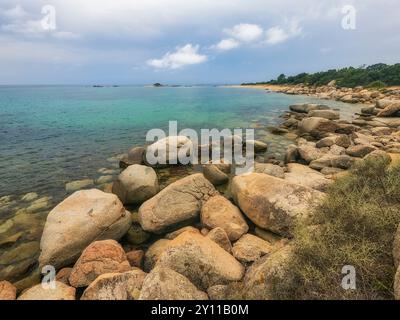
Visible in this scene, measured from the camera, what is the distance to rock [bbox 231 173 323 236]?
Result: 642 cm

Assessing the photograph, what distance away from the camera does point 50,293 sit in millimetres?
4816

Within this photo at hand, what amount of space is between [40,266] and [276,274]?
5267mm

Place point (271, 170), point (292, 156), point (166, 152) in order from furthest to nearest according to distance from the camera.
A: point (292, 156) → point (166, 152) → point (271, 170)

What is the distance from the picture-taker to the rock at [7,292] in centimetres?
496

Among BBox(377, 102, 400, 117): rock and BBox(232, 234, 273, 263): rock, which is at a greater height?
BBox(377, 102, 400, 117): rock

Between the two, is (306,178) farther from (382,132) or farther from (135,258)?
(382,132)

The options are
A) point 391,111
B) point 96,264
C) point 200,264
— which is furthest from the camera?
point 391,111

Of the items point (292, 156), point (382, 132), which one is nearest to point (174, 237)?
point (292, 156)

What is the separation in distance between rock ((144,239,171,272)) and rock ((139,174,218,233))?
64 cm

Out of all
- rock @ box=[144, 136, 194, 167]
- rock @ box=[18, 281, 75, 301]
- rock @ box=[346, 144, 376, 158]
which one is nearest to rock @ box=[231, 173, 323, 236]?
rock @ box=[18, 281, 75, 301]

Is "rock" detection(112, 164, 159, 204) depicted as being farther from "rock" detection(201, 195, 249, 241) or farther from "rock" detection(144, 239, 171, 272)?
"rock" detection(144, 239, 171, 272)

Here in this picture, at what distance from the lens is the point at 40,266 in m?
5.92

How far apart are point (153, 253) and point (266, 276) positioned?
10.1 ft
